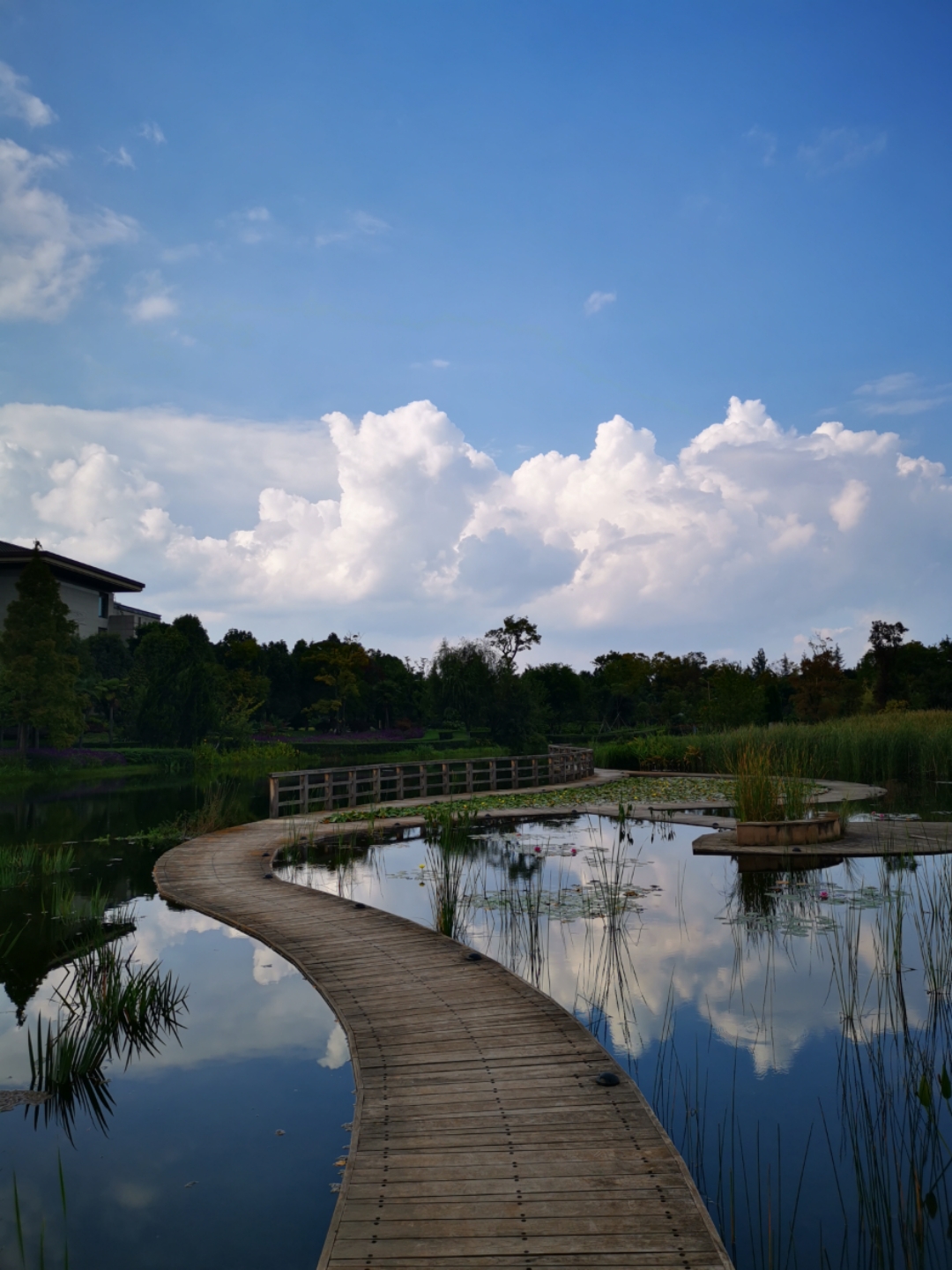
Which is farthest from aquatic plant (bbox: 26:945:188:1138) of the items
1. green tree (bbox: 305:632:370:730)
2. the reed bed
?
green tree (bbox: 305:632:370:730)

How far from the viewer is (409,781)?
29.1m

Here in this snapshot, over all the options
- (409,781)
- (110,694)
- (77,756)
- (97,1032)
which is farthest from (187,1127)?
(110,694)

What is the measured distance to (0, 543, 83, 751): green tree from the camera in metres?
28.2

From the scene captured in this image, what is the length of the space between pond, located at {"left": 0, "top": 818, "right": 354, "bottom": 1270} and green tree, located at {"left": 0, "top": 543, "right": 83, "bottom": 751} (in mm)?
22169

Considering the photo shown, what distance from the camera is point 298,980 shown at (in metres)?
7.30

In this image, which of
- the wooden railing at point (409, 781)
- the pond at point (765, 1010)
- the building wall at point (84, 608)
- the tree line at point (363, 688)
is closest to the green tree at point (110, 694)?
the tree line at point (363, 688)

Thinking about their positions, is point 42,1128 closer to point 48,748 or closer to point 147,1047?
point 147,1047

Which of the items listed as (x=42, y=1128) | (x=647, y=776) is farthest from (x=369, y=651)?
(x=42, y=1128)

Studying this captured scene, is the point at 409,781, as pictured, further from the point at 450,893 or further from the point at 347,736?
the point at 450,893

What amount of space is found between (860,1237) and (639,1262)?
4.41 ft

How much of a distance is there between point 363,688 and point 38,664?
1010 inches

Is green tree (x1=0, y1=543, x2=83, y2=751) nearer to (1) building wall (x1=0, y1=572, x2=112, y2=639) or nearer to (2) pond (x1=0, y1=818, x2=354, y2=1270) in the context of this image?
(1) building wall (x1=0, y1=572, x2=112, y2=639)

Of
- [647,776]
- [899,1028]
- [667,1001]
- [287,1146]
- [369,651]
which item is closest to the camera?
[287,1146]

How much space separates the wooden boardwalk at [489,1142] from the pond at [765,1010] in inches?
18.3
